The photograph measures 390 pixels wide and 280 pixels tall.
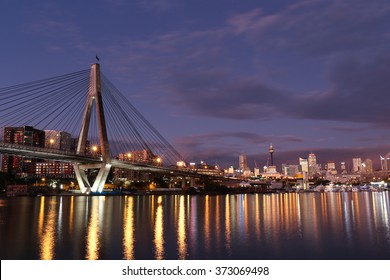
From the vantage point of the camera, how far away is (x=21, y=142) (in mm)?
126250

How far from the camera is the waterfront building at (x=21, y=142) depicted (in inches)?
4988

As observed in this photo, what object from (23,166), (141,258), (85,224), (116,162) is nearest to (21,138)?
(23,166)

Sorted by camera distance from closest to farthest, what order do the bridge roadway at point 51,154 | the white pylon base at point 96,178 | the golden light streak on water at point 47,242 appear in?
1. the golden light streak on water at point 47,242
2. the bridge roadway at point 51,154
3. the white pylon base at point 96,178

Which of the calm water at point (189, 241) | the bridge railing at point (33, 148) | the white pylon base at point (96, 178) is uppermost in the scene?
the bridge railing at point (33, 148)

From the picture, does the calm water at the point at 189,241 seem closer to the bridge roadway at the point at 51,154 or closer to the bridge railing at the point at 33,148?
the bridge railing at the point at 33,148

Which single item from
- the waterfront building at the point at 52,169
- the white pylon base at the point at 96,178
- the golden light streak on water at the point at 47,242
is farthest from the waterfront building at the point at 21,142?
the golden light streak on water at the point at 47,242

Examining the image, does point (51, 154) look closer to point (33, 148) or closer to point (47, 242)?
point (33, 148)

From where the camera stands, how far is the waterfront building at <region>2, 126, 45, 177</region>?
126688 millimetres

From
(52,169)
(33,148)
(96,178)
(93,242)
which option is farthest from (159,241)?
(52,169)

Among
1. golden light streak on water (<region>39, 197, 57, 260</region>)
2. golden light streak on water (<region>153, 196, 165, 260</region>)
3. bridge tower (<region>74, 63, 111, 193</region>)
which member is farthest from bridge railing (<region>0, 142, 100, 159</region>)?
golden light streak on water (<region>153, 196, 165, 260</region>)

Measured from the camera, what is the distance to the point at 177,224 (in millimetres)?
22781

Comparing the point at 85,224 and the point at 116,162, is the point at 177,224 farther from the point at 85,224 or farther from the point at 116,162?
the point at 116,162
